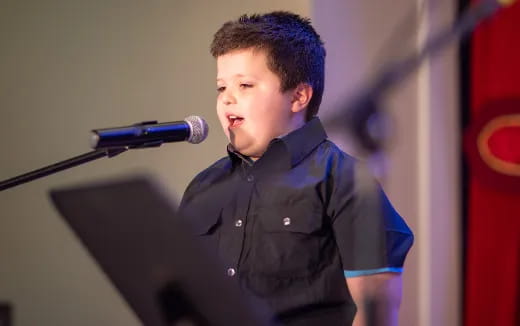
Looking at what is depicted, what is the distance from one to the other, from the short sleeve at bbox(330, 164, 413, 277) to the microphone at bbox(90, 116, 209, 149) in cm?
26

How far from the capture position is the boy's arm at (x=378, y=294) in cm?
95

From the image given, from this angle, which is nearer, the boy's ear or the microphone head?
the microphone head

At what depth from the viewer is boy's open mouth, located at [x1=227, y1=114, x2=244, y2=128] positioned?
1145 mm

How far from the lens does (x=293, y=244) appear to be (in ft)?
3.57

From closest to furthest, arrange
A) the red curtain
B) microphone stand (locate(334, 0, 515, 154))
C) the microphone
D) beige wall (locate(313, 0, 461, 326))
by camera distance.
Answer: microphone stand (locate(334, 0, 515, 154)) → the microphone → the red curtain → beige wall (locate(313, 0, 461, 326))

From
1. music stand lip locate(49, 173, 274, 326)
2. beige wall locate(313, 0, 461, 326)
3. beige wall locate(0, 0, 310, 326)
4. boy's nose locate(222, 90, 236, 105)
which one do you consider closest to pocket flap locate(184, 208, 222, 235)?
boy's nose locate(222, 90, 236, 105)

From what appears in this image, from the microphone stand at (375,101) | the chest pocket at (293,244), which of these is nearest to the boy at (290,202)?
the chest pocket at (293,244)

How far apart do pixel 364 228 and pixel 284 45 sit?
377 mm

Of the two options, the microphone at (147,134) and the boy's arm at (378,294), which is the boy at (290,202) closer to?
the boy's arm at (378,294)

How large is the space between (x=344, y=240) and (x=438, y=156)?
→ 94cm

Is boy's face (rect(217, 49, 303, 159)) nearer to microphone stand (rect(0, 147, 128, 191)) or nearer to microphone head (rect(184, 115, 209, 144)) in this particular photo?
microphone head (rect(184, 115, 209, 144))

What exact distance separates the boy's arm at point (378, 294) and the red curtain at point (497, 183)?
773 millimetres

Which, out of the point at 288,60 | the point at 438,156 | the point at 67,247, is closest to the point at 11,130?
the point at 67,247

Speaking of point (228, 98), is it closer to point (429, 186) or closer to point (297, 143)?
point (297, 143)
